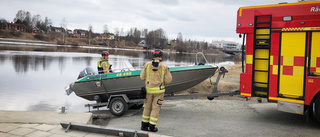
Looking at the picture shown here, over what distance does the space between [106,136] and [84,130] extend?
0.55 m

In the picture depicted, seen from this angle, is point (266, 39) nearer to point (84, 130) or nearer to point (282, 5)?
point (282, 5)

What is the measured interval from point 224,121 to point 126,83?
2.89 m

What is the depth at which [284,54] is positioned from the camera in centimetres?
578

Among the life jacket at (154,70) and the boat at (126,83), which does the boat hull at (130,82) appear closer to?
the boat at (126,83)

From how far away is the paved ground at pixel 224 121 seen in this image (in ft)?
18.0

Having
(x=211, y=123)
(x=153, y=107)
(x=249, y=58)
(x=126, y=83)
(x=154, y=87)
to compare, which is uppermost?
(x=249, y=58)

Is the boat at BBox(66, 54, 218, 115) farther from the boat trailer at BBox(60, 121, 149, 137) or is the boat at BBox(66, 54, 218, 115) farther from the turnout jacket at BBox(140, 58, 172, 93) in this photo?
the boat trailer at BBox(60, 121, 149, 137)

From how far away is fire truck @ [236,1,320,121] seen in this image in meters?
5.48

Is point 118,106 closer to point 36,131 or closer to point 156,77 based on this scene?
point 156,77

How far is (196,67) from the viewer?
7.41m

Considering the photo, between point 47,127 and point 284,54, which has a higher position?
point 284,54

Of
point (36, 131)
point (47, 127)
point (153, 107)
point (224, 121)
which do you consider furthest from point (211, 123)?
point (36, 131)

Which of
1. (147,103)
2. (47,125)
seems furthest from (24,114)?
(147,103)

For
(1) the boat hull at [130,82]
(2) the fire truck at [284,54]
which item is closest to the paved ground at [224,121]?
(2) the fire truck at [284,54]
